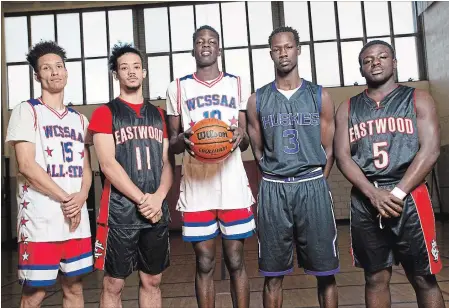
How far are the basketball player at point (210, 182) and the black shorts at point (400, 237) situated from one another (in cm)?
58

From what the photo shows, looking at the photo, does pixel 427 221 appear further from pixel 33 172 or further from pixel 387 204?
pixel 33 172

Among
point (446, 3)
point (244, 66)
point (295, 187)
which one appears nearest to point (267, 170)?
point (295, 187)

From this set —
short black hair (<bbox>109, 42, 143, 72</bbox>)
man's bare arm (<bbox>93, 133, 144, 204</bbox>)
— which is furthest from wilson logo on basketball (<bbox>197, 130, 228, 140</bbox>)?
short black hair (<bbox>109, 42, 143, 72</bbox>)

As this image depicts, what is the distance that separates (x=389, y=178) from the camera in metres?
2.24

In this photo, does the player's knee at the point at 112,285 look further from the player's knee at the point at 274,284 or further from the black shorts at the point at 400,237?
the black shorts at the point at 400,237

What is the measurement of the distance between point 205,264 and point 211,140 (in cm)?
68

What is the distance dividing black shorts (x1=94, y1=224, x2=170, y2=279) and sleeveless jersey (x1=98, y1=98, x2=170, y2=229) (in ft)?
0.15

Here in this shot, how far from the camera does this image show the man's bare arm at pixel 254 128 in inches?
95.0

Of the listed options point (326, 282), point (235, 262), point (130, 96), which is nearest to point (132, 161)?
A: point (130, 96)

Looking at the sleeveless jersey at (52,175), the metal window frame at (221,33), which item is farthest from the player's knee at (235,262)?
the metal window frame at (221,33)

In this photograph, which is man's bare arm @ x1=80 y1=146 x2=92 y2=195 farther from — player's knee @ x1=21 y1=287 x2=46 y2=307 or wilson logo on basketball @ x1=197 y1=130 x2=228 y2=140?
wilson logo on basketball @ x1=197 y1=130 x2=228 y2=140

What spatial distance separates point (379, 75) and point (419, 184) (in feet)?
2.00

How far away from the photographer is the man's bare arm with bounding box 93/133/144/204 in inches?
89.0

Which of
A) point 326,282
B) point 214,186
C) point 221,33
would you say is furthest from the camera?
point 221,33
